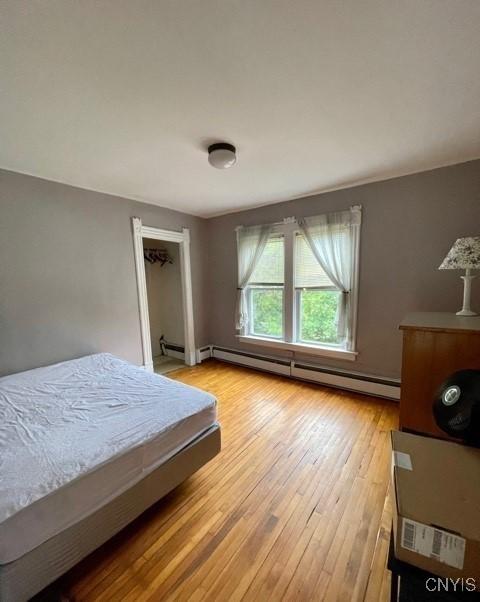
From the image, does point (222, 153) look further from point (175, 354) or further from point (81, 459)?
point (175, 354)

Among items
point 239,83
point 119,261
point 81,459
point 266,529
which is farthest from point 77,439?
point 119,261

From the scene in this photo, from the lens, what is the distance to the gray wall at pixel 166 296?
13.5 ft

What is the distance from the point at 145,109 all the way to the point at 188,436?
6.67 ft

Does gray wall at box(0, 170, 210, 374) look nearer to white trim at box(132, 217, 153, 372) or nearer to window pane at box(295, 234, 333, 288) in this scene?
white trim at box(132, 217, 153, 372)

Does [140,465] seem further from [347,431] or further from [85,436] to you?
[347,431]

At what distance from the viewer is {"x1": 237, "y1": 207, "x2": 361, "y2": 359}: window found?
9.42 feet

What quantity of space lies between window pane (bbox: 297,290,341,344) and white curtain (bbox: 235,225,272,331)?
0.83 meters

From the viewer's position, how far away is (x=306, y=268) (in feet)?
10.5

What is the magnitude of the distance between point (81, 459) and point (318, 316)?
9.02 feet

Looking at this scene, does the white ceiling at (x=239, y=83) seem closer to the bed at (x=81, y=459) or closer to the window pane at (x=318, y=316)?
the window pane at (x=318, y=316)

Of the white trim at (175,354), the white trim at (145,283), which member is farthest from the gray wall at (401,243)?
the white trim at (175,354)

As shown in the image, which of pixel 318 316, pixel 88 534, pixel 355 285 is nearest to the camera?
pixel 88 534

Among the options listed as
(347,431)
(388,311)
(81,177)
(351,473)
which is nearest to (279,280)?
(388,311)

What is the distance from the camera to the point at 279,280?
3457 mm
